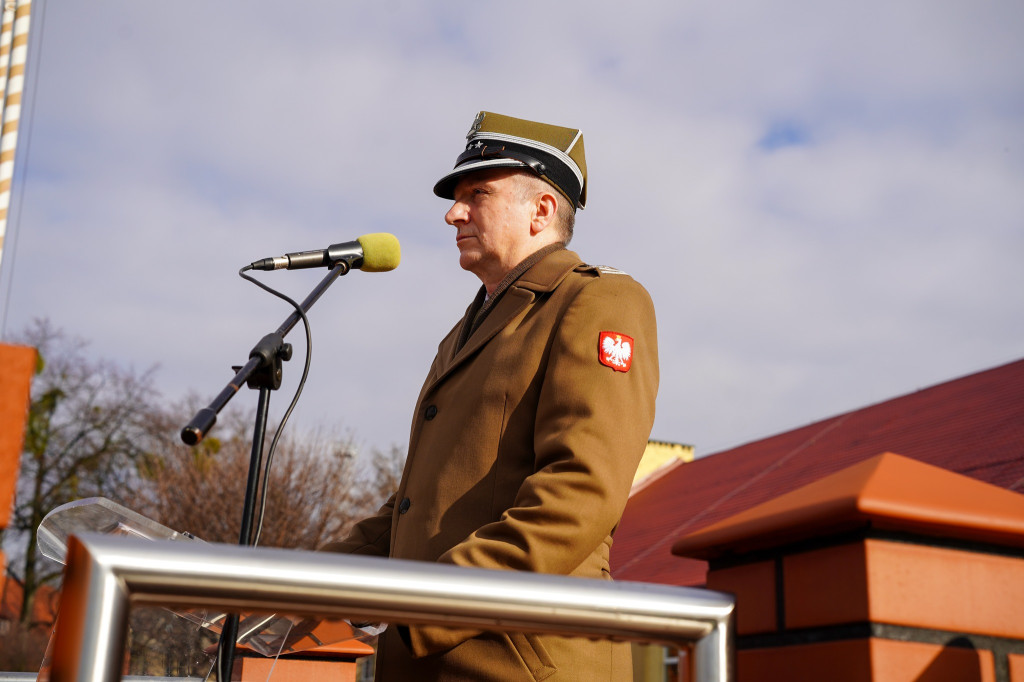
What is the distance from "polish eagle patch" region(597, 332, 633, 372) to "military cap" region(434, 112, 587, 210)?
737 mm

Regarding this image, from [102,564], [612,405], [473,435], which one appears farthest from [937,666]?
[102,564]

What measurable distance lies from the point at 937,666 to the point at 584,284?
110 cm

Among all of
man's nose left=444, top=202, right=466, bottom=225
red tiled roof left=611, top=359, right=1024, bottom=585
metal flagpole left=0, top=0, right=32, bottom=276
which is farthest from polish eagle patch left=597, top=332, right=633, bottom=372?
red tiled roof left=611, top=359, right=1024, bottom=585

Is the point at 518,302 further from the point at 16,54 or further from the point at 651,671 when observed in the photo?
the point at 16,54

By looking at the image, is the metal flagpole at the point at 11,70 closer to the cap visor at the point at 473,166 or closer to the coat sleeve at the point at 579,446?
the cap visor at the point at 473,166

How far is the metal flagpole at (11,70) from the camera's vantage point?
6.90 m

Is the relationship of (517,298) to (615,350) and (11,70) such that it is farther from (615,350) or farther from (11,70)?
(11,70)

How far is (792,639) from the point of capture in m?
1.84

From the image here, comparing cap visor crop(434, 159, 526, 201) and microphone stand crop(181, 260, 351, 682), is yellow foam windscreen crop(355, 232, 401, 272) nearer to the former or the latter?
microphone stand crop(181, 260, 351, 682)

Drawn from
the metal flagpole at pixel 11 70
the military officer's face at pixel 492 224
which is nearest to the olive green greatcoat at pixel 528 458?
the military officer's face at pixel 492 224

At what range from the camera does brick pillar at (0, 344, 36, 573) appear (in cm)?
108

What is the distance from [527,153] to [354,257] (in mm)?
562

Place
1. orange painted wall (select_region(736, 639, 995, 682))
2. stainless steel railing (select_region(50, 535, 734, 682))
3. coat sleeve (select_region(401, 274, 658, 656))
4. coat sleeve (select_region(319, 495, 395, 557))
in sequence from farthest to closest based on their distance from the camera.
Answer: coat sleeve (select_region(319, 495, 395, 557)) < coat sleeve (select_region(401, 274, 658, 656)) < orange painted wall (select_region(736, 639, 995, 682)) < stainless steel railing (select_region(50, 535, 734, 682))

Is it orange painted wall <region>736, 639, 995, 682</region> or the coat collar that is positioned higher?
the coat collar
